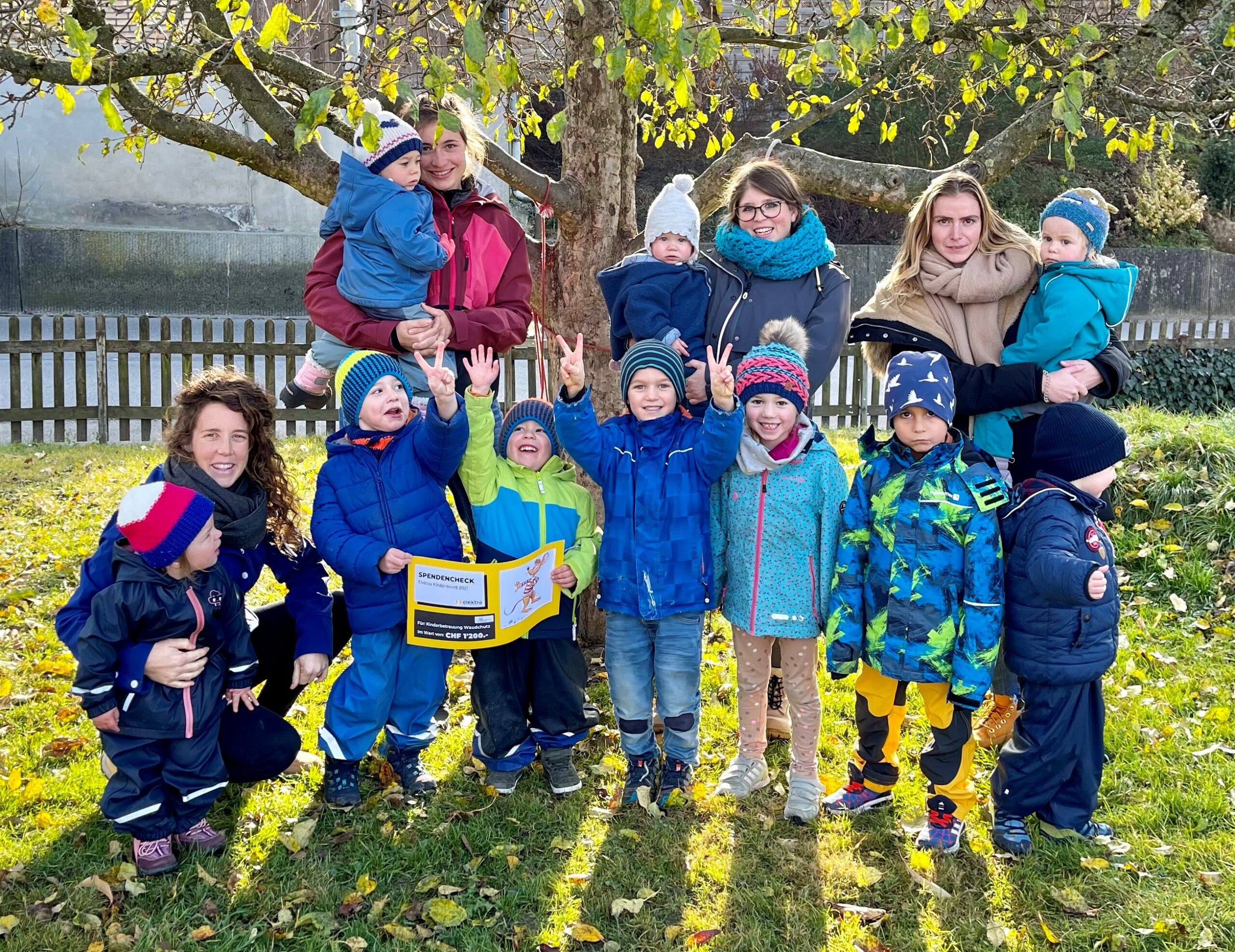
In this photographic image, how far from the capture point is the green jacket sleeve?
3760mm

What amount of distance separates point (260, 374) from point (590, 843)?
378 inches

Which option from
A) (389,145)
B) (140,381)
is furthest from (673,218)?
(140,381)

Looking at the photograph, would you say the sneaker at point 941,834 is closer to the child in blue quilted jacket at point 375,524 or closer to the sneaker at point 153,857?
the child in blue quilted jacket at point 375,524

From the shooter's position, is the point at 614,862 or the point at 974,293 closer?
the point at 614,862

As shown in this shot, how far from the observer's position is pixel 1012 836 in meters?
3.64

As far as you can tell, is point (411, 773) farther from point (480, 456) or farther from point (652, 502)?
point (652, 502)

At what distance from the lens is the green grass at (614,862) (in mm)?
3217

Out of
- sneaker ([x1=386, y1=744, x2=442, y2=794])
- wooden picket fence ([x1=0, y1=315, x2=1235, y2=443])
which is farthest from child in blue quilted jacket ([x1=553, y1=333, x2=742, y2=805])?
wooden picket fence ([x1=0, y1=315, x2=1235, y2=443])

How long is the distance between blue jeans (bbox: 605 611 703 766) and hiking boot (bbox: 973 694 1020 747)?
1.32 metres

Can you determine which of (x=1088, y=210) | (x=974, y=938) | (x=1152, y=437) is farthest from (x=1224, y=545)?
(x=974, y=938)

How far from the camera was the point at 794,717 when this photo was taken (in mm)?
3957

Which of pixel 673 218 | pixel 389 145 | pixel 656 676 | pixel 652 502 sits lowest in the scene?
pixel 656 676

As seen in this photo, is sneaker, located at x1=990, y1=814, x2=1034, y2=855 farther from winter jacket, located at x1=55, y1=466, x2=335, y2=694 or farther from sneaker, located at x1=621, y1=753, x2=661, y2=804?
winter jacket, located at x1=55, y1=466, x2=335, y2=694

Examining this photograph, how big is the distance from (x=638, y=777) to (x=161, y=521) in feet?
A: 6.27
